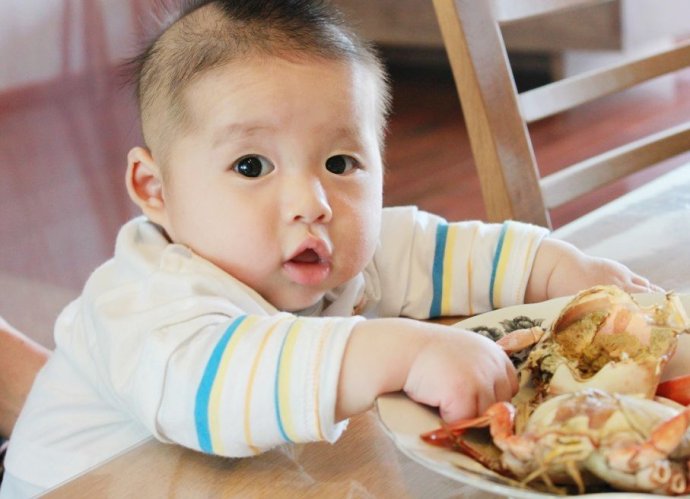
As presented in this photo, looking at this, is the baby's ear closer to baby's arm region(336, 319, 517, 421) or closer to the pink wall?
baby's arm region(336, 319, 517, 421)

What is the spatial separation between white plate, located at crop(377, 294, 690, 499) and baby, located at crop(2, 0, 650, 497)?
12 millimetres

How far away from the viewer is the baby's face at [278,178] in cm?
74

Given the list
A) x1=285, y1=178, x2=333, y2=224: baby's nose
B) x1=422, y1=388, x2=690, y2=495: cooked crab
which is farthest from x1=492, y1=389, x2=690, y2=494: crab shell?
x1=285, y1=178, x2=333, y2=224: baby's nose

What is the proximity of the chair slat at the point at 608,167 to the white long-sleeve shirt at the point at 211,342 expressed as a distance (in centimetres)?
26

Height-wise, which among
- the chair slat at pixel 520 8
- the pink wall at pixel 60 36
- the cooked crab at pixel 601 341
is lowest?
the pink wall at pixel 60 36

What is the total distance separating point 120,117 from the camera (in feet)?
13.7

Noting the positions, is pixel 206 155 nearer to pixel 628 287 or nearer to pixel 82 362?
pixel 82 362

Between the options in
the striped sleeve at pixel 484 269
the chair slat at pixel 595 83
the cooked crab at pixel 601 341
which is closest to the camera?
the cooked crab at pixel 601 341

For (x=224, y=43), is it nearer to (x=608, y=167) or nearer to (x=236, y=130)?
(x=236, y=130)

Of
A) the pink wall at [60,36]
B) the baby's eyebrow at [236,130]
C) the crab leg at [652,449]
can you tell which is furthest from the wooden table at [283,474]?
the pink wall at [60,36]

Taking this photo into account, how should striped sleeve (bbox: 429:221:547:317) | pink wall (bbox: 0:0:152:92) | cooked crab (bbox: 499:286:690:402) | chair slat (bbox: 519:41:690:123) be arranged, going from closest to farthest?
cooked crab (bbox: 499:286:690:402) < striped sleeve (bbox: 429:221:547:317) < chair slat (bbox: 519:41:690:123) < pink wall (bbox: 0:0:152:92)

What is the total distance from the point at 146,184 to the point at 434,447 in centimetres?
40

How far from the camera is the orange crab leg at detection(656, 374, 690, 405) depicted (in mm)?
570

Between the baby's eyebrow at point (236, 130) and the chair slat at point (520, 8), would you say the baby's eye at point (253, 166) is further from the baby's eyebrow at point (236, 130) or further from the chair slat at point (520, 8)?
the chair slat at point (520, 8)
